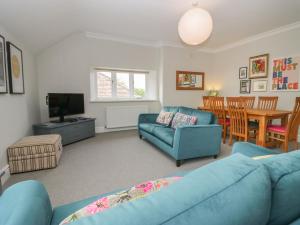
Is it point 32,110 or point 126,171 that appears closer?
point 126,171

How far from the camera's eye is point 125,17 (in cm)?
333

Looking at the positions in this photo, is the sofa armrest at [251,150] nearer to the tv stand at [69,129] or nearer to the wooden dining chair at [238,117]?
the wooden dining chair at [238,117]

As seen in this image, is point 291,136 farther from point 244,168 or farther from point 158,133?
point 244,168

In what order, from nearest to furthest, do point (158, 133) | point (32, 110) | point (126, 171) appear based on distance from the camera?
point (126, 171) → point (158, 133) → point (32, 110)

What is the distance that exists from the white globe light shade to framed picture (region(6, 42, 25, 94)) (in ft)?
8.22

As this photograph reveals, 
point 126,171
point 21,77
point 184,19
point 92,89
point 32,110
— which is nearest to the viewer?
point 126,171

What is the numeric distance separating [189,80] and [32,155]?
4.46 m

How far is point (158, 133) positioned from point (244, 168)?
8.14 feet

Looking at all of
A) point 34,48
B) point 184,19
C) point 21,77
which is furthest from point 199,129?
point 34,48

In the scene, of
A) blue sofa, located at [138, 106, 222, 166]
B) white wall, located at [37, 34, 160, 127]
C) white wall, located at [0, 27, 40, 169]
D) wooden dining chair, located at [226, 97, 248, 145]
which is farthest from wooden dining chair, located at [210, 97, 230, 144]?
white wall, located at [0, 27, 40, 169]

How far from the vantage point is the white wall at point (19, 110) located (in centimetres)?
214

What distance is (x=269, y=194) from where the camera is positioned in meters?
0.50

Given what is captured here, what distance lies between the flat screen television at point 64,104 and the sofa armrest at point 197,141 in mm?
2559

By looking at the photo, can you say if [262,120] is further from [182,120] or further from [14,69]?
[14,69]
